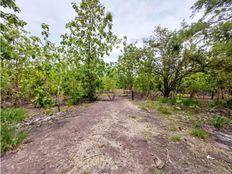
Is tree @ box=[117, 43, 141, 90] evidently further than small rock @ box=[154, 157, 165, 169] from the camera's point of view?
Yes

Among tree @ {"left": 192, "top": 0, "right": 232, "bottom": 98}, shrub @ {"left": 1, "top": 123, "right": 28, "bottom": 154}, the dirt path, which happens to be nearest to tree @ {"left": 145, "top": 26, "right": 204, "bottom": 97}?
tree @ {"left": 192, "top": 0, "right": 232, "bottom": 98}

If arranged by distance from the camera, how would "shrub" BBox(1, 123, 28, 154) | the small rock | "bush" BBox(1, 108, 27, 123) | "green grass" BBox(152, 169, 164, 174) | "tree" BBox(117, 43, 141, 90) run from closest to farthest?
1. "green grass" BBox(152, 169, 164, 174)
2. the small rock
3. "shrub" BBox(1, 123, 28, 154)
4. "bush" BBox(1, 108, 27, 123)
5. "tree" BBox(117, 43, 141, 90)

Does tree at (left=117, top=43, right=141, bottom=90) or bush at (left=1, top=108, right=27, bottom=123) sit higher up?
tree at (left=117, top=43, right=141, bottom=90)

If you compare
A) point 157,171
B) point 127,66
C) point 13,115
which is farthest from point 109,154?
point 127,66

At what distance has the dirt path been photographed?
1.87 m

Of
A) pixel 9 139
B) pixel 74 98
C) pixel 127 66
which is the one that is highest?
pixel 127 66

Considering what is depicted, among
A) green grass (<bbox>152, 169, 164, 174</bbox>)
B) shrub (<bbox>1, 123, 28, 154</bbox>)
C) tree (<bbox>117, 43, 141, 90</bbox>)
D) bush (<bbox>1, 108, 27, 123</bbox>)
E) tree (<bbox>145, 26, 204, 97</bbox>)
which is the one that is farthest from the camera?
tree (<bbox>117, 43, 141, 90</bbox>)

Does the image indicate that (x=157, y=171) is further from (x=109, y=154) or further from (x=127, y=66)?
(x=127, y=66)

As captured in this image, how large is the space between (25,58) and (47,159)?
4.49 m

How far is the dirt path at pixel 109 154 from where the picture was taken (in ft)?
6.14

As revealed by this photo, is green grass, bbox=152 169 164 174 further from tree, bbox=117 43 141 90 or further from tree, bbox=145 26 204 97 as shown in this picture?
tree, bbox=117 43 141 90

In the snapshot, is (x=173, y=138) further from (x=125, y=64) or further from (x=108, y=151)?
(x=125, y=64)

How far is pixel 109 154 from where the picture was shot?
2137 millimetres

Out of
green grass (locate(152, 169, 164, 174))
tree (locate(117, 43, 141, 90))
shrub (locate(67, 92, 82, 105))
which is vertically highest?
tree (locate(117, 43, 141, 90))
